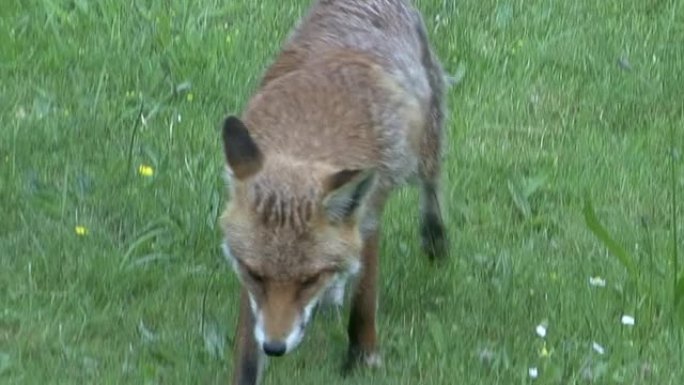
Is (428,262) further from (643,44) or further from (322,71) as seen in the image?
(643,44)

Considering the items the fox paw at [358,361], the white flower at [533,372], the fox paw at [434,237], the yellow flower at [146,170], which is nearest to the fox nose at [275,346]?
the fox paw at [358,361]

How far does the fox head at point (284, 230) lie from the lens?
5527 mm

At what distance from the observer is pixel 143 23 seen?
9414mm

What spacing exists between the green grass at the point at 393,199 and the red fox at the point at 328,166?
14.0 inches

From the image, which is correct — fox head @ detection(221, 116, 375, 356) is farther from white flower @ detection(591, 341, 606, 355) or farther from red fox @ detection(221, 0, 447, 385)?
white flower @ detection(591, 341, 606, 355)

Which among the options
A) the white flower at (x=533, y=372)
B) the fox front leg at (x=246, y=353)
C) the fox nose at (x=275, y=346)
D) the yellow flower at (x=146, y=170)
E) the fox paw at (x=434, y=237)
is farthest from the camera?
the yellow flower at (x=146, y=170)

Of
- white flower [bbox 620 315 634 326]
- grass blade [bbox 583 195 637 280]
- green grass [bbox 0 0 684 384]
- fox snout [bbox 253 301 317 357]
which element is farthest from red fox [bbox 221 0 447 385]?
white flower [bbox 620 315 634 326]

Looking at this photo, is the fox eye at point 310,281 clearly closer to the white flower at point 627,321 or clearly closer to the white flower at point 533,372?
the white flower at point 533,372

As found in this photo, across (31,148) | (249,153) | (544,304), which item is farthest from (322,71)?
(31,148)

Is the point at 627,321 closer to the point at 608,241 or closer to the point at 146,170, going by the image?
the point at 608,241

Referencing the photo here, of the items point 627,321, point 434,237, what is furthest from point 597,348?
point 434,237

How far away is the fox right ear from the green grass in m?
1.06

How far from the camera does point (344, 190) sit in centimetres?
564

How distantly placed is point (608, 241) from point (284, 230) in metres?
1.77
